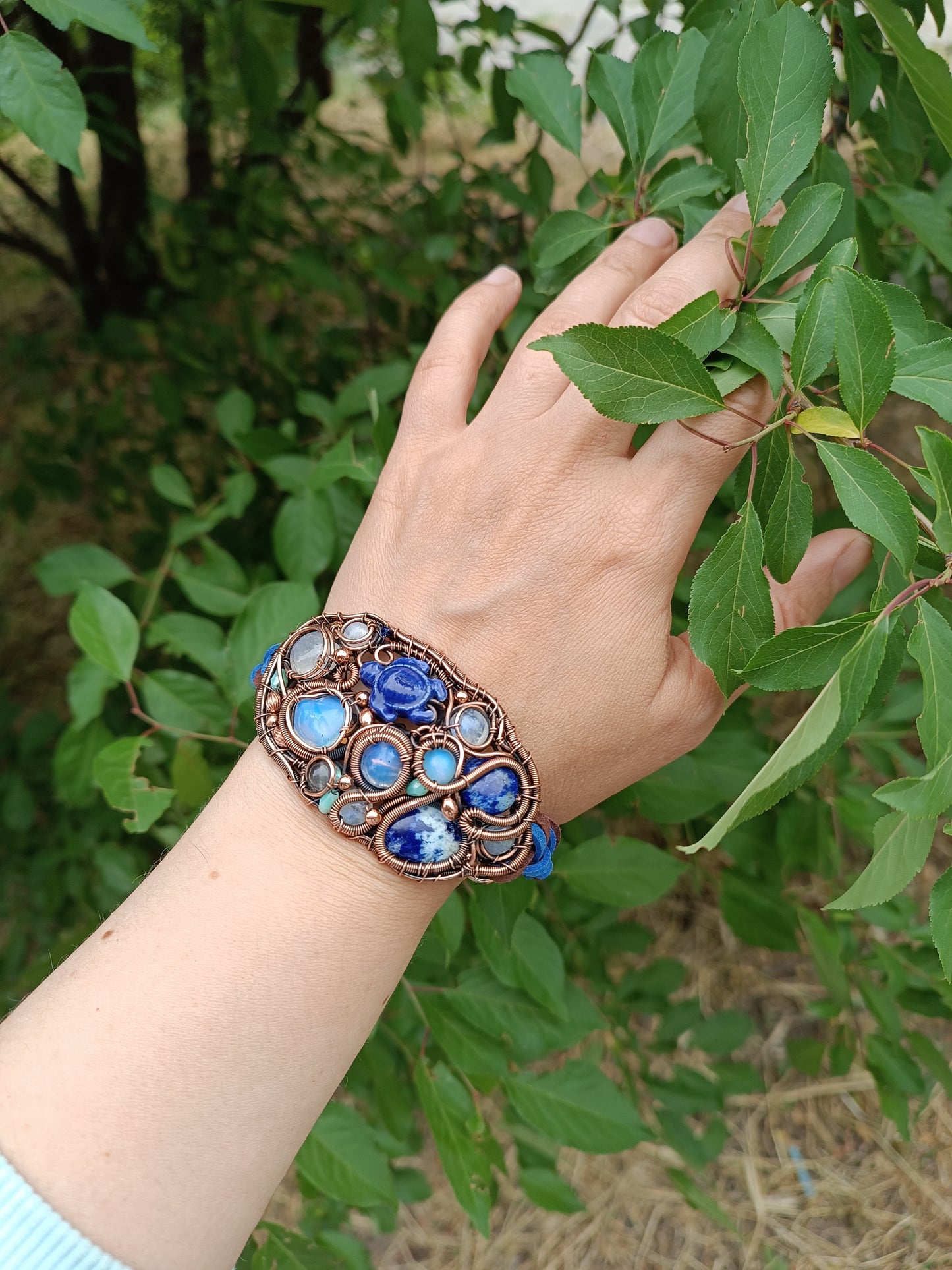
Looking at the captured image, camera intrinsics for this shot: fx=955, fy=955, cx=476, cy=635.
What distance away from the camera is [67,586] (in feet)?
3.50

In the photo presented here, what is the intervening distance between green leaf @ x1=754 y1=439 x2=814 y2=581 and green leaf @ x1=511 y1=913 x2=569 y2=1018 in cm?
42

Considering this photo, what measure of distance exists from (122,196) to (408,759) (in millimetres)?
1871

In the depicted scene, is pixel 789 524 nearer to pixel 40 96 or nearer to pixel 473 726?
pixel 473 726

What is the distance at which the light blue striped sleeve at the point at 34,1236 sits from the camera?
51 centimetres

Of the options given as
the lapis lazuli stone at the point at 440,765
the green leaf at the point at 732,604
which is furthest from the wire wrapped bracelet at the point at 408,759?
the green leaf at the point at 732,604

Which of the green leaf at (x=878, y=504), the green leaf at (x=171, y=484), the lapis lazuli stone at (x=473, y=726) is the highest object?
the green leaf at (x=171, y=484)

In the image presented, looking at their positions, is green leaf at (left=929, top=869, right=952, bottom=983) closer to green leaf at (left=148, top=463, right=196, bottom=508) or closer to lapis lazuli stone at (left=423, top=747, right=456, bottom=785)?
lapis lazuli stone at (left=423, top=747, right=456, bottom=785)

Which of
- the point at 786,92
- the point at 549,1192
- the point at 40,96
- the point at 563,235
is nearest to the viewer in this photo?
the point at 786,92

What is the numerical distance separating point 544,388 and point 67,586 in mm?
644

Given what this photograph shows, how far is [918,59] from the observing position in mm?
569

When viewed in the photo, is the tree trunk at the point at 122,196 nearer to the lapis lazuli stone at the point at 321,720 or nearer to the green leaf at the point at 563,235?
the green leaf at the point at 563,235

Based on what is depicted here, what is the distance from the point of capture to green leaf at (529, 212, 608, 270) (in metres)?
0.77

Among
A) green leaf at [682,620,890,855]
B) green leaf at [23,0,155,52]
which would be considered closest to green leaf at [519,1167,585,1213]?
green leaf at [682,620,890,855]

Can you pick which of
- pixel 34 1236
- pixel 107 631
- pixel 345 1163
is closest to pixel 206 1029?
pixel 34 1236
